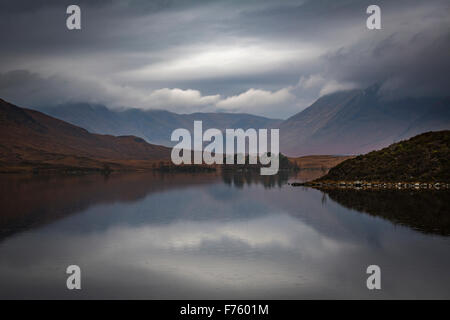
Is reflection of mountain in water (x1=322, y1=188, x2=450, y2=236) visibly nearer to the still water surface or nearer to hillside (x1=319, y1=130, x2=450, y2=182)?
the still water surface

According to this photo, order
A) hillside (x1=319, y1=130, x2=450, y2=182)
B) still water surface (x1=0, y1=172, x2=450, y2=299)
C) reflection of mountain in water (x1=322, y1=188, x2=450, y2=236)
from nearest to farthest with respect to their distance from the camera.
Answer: still water surface (x1=0, y1=172, x2=450, y2=299) → reflection of mountain in water (x1=322, y1=188, x2=450, y2=236) → hillside (x1=319, y1=130, x2=450, y2=182)

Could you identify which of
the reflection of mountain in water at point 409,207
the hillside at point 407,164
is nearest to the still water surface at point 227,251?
the reflection of mountain in water at point 409,207

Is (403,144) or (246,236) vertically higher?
(403,144)

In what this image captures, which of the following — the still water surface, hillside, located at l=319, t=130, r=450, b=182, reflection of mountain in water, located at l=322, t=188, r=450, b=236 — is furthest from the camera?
hillside, located at l=319, t=130, r=450, b=182

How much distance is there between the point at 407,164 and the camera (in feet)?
277

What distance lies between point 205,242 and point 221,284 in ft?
34.8

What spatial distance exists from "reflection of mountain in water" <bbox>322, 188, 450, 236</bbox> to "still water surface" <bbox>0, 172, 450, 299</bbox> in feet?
0.56

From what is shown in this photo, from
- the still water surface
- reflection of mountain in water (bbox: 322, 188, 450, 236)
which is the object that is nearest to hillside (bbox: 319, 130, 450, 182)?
reflection of mountain in water (bbox: 322, 188, 450, 236)

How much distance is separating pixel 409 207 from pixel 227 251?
27907 millimetres

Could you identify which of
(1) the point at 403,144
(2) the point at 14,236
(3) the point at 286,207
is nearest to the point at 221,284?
(2) the point at 14,236

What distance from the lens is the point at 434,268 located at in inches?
949

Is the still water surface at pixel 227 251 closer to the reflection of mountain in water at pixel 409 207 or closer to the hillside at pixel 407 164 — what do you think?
the reflection of mountain in water at pixel 409 207

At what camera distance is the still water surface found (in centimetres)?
2122
